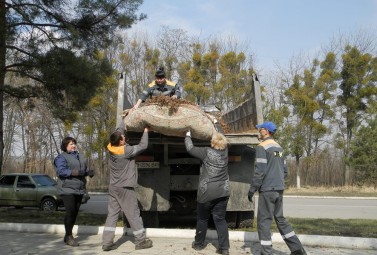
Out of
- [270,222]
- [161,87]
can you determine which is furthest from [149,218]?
[270,222]

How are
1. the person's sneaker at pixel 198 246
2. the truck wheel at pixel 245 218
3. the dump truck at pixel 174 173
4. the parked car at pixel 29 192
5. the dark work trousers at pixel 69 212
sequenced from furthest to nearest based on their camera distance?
the parked car at pixel 29 192 < the truck wheel at pixel 245 218 < the dump truck at pixel 174 173 < the dark work trousers at pixel 69 212 < the person's sneaker at pixel 198 246

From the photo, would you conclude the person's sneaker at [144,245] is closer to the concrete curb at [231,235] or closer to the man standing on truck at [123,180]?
the man standing on truck at [123,180]

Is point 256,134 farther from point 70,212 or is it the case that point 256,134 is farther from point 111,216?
point 70,212

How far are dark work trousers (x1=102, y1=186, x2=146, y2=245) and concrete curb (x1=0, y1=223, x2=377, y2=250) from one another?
844 mm

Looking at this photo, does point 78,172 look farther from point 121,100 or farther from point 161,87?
point 161,87

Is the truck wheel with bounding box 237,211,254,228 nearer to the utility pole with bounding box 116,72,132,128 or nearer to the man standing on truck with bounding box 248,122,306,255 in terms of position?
the man standing on truck with bounding box 248,122,306,255

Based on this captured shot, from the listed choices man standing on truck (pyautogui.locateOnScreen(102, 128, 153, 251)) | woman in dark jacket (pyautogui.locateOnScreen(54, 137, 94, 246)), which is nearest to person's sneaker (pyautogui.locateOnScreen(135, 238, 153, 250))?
man standing on truck (pyautogui.locateOnScreen(102, 128, 153, 251))

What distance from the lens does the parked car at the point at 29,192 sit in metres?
14.7

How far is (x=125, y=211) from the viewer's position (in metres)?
6.50

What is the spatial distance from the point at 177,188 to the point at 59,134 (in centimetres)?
2789

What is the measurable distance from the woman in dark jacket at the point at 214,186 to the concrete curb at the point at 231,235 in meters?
0.94

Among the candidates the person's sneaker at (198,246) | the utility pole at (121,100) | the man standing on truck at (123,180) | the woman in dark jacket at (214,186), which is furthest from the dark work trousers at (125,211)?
the utility pole at (121,100)

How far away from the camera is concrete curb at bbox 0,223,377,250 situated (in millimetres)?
6449

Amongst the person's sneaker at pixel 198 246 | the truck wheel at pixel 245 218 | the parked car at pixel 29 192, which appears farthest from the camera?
the parked car at pixel 29 192
